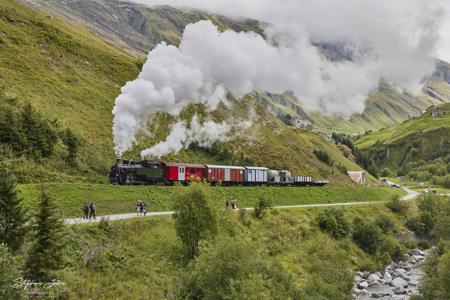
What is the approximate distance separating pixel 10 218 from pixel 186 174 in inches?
1405

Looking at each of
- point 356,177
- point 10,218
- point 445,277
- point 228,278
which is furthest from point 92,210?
point 356,177

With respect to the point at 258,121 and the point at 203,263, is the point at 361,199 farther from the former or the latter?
the point at 203,263

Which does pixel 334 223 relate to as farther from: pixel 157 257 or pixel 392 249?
pixel 157 257

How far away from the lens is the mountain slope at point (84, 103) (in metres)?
64.0

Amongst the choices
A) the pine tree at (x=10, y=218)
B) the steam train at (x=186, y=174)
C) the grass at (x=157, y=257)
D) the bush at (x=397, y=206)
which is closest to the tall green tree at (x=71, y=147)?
the steam train at (x=186, y=174)

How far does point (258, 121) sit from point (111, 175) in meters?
79.1

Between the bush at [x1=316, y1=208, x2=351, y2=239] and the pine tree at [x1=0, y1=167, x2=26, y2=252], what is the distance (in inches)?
1841

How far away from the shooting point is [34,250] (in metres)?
28.2

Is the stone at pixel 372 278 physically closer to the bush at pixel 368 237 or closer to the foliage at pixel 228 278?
the bush at pixel 368 237

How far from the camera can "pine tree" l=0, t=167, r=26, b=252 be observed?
28.9m

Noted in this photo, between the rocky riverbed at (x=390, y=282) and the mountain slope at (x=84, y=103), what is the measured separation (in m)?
34.2

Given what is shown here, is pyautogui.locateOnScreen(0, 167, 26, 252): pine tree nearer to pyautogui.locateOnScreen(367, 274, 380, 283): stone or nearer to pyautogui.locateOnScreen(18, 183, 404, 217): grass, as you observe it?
pyautogui.locateOnScreen(18, 183, 404, 217): grass

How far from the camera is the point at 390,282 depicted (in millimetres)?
57531

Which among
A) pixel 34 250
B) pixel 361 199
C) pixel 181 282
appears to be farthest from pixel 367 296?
pixel 361 199
